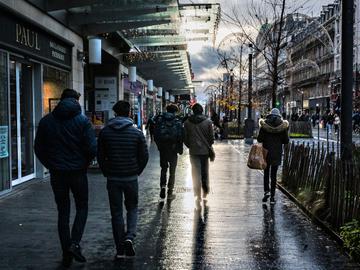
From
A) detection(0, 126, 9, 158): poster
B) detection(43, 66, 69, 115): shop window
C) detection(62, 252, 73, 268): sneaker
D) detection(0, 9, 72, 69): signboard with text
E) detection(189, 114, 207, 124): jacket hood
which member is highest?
detection(0, 9, 72, 69): signboard with text

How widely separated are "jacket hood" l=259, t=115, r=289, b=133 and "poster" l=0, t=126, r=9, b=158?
4675 mm

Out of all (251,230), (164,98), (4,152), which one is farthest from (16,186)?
(164,98)

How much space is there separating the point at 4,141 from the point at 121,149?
4.93m

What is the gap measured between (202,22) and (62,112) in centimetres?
1453

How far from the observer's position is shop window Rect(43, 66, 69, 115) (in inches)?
523

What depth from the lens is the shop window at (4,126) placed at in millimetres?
10039

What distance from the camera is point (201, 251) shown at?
6305mm

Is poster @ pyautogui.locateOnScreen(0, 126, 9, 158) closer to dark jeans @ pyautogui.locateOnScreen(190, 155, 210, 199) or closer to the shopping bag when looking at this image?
dark jeans @ pyautogui.locateOnScreen(190, 155, 210, 199)

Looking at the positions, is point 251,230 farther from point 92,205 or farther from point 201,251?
point 92,205

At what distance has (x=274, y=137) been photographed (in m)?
9.66

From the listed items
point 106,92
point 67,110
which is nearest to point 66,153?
point 67,110

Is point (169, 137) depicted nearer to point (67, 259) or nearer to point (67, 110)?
point (67, 110)

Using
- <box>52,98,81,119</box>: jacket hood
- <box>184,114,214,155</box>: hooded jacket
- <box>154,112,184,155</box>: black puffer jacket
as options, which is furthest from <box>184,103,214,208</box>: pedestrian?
<box>52,98,81,119</box>: jacket hood

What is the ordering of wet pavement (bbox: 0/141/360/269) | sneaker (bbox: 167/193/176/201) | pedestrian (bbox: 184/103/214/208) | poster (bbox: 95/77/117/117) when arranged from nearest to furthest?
wet pavement (bbox: 0/141/360/269)
pedestrian (bbox: 184/103/214/208)
sneaker (bbox: 167/193/176/201)
poster (bbox: 95/77/117/117)
